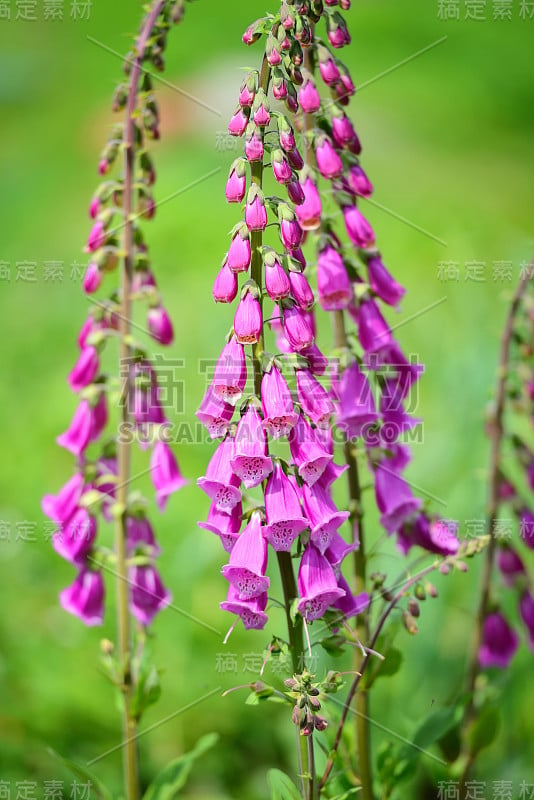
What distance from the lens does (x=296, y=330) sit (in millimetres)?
1569

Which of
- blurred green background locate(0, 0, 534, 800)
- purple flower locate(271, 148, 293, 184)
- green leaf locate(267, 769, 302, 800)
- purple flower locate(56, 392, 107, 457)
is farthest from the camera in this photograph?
blurred green background locate(0, 0, 534, 800)

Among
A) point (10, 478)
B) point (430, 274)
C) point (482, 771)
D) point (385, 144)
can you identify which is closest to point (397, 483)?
point (482, 771)

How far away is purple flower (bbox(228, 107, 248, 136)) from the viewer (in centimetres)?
153

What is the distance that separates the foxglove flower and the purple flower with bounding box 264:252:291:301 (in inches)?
2.9

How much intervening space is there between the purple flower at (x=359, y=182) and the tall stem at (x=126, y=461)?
1.86 ft

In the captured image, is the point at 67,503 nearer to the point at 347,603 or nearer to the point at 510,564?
the point at 347,603

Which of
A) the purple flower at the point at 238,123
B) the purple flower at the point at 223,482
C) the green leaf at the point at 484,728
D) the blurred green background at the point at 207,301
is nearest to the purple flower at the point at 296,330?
the purple flower at the point at 223,482

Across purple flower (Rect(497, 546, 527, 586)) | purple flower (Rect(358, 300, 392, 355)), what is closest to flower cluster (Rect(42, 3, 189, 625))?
purple flower (Rect(358, 300, 392, 355))

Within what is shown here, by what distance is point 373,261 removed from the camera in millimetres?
2029

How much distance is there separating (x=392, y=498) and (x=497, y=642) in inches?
31.1

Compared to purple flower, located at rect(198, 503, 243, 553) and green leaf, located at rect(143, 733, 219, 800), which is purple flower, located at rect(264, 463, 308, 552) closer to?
purple flower, located at rect(198, 503, 243, 553)

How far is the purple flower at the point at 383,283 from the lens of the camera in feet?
6.60

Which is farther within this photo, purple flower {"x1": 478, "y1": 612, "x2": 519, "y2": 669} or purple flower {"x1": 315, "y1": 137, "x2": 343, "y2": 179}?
purple flower {"x1": 478, "y1": 612, "x2": 519, "y2": 669}

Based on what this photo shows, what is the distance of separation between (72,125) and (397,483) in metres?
8.08
